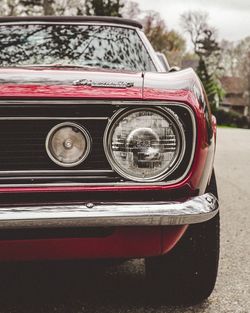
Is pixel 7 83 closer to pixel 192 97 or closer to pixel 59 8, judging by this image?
pixel 192 97

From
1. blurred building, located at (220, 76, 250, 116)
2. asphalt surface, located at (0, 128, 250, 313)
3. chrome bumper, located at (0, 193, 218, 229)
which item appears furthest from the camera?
blurred building, located at (220, 76, 250, 116)

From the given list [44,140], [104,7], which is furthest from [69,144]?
[104,7]

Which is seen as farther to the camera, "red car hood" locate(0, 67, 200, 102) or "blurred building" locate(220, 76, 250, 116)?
"blurred building" locate(220, 76, 250, 116)

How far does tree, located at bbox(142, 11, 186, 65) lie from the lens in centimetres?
4194

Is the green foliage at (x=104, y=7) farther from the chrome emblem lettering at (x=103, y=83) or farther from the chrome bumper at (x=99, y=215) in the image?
the chrome bumper at (x=99, y=215)

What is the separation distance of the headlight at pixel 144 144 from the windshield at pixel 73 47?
105cm

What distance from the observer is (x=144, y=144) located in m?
2.02

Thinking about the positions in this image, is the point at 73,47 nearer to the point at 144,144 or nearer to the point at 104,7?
the point at 144,144

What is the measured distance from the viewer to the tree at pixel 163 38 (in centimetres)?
4194

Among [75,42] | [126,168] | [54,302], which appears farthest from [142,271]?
[75,42]

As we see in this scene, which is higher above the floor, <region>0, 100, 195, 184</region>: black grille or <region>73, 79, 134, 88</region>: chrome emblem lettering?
<region>73, 79, 134, 88</region>: chrome emblem lettering

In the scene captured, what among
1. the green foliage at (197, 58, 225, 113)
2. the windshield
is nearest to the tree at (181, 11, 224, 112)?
the green foliage at (197, 58, 225, 113)

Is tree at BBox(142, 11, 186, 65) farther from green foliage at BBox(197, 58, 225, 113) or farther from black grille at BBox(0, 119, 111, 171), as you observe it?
black grille at BBox(0, 119, 111, 171)

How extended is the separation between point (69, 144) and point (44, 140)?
0.29 ft
